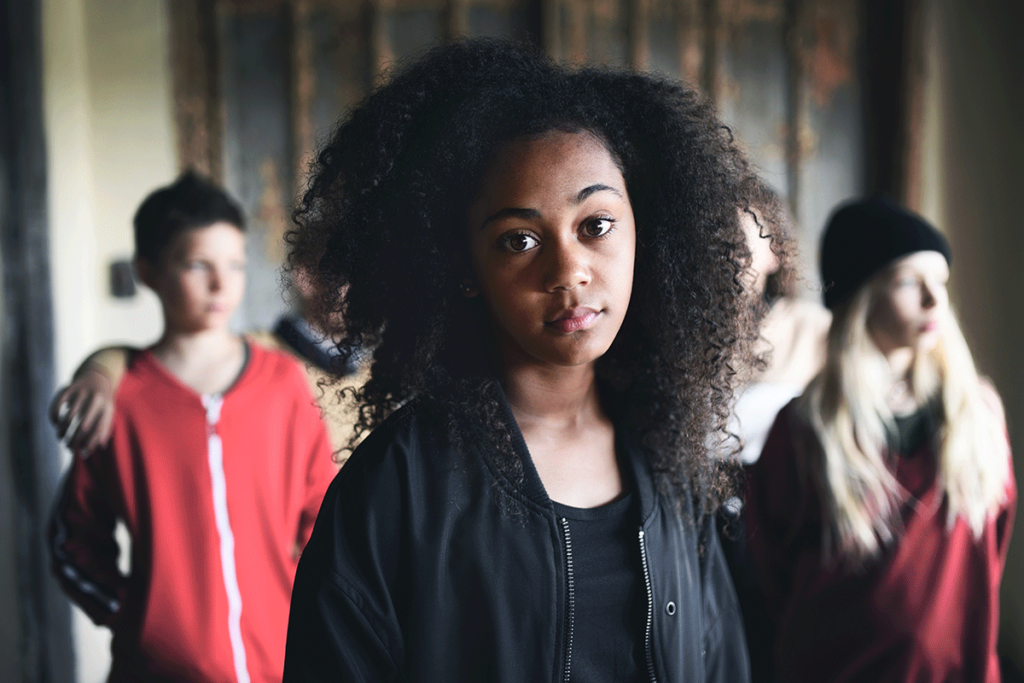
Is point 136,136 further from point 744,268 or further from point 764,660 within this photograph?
point 764,660

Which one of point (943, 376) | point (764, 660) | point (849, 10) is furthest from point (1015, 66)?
point (764, 660)

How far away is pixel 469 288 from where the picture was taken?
3.24 feet

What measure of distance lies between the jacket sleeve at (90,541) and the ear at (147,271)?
0.39 meters

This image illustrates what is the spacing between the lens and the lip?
879mm

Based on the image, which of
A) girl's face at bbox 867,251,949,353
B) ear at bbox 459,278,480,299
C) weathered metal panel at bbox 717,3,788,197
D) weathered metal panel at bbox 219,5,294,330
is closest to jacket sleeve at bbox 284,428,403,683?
ear at bbox 459,278,480,299

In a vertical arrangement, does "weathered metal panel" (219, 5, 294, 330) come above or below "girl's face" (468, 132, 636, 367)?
above

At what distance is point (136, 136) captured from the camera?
2.91m

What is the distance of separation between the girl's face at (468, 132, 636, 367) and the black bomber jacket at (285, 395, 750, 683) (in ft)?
0.46

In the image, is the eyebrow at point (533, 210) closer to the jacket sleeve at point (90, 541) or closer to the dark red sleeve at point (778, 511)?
the dark red sleeve at point (778, 511)

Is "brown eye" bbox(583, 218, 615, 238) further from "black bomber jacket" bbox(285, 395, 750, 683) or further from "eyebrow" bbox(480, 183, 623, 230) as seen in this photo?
"black bomber jacket" bbox(285, 395, 750, 683)

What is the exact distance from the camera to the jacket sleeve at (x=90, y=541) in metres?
1.54

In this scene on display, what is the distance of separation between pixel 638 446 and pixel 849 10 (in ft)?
9.66

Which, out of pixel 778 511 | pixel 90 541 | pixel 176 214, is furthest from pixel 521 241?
pixel 90 541

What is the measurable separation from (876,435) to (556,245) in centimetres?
103
